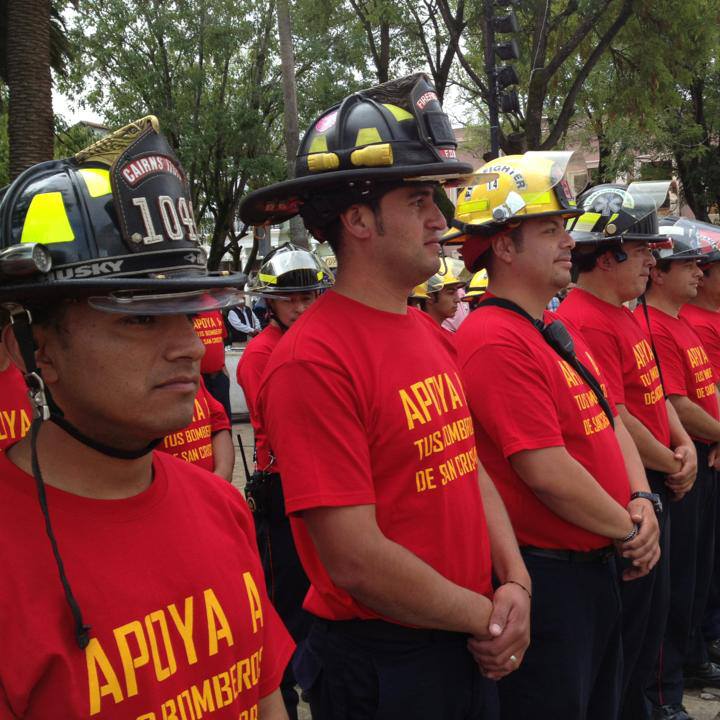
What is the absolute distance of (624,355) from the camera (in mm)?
4051

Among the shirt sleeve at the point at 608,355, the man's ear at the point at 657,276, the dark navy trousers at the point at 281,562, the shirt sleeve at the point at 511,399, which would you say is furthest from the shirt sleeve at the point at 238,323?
the shirt sleeve at the point at 511,399

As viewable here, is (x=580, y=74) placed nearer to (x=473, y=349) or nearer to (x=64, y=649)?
(x=473, y=349)

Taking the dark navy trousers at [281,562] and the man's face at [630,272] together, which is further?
the dark navy trousers at [281,562]

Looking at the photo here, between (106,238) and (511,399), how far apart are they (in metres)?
1.70

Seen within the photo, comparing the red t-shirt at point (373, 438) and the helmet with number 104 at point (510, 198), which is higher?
the helmet with number 104 at point (510, 198)

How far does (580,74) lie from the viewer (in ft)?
53.0

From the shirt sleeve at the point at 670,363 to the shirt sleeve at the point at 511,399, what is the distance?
7.00 feet

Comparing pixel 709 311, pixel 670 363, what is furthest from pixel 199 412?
pixel 709 311

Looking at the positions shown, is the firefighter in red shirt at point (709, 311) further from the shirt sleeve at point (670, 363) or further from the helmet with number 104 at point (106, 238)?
the helmet with number 104 at point (106, 238)

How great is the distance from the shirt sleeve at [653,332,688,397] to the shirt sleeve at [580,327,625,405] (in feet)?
2.96

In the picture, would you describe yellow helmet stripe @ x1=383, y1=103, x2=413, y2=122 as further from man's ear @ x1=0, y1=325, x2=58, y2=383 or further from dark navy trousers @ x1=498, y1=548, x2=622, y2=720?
dark navy trousers @ x1=498, y1=548, x2=622, y2=720

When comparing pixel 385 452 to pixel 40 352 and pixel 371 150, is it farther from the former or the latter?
pixel 40 352

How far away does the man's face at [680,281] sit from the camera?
5109 millimetres

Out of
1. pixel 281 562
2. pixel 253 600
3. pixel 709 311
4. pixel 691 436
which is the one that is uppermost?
pixel 253 600
